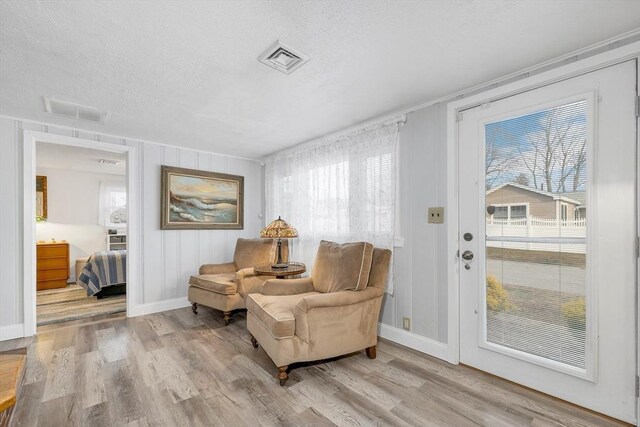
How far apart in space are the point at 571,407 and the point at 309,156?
3.24 meters

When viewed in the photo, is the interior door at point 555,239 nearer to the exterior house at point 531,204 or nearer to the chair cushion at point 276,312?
the exterior house at point 531,204

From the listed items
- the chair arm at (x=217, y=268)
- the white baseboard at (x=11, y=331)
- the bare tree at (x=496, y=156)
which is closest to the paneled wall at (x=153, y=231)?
the white baseboard at (x=11, y=331)

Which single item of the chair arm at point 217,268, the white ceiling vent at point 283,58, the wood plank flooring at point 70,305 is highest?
the white ceiling vent at point 283,58

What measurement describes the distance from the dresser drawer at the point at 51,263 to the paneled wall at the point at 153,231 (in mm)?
2761

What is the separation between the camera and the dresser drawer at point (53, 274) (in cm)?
516

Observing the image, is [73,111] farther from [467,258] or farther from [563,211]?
[563,211]

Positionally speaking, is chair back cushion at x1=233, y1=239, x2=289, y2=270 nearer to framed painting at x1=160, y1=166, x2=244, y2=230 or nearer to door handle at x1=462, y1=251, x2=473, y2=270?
framed painting at x1=160, y1=166, x2=244, y2=230

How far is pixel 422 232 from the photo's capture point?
2650 mm

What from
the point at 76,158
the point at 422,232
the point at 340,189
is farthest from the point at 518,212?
the point at 76,158

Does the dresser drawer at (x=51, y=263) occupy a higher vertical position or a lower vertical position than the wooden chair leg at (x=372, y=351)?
higher

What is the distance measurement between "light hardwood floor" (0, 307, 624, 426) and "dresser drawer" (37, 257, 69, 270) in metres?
2.92

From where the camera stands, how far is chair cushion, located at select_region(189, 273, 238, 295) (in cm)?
333

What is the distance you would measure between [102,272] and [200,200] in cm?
193

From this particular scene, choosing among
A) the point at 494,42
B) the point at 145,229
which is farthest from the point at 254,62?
the point at 145,229
